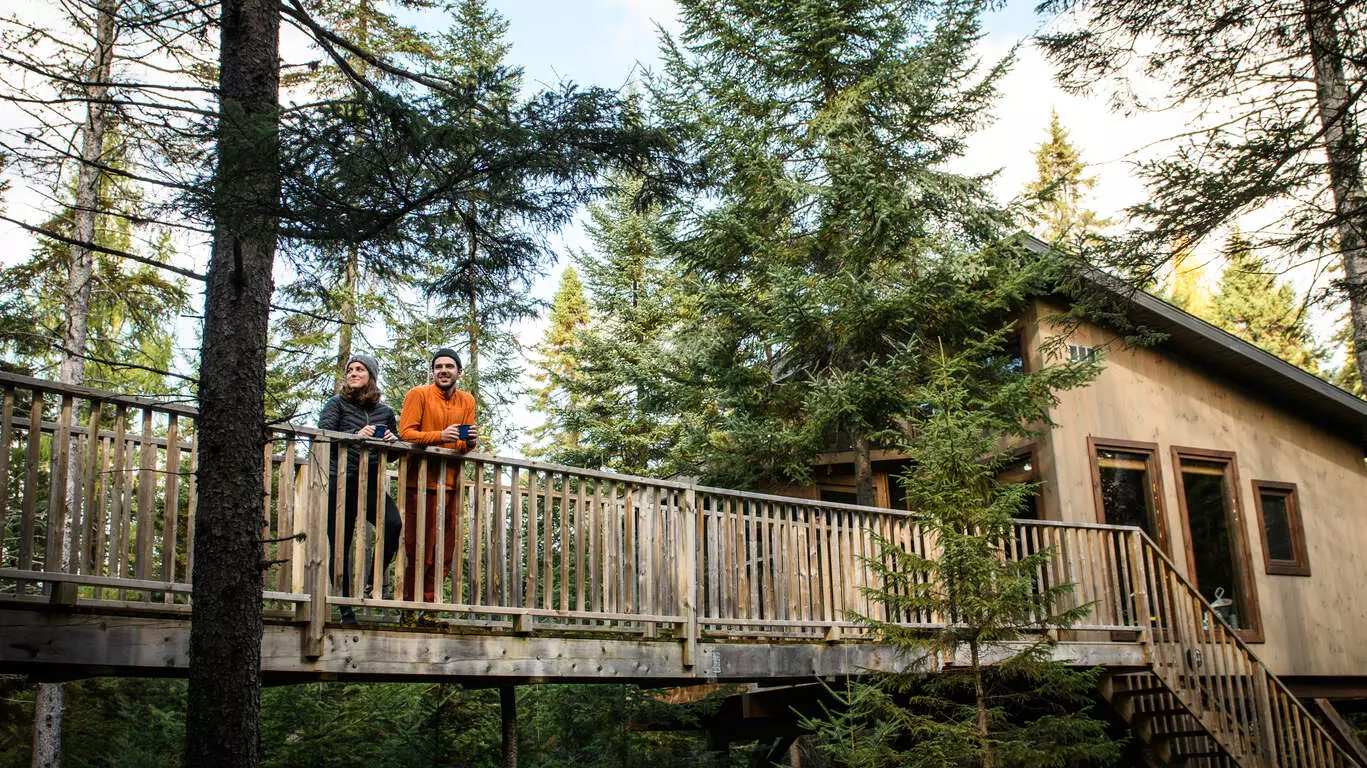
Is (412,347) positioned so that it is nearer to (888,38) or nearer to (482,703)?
(482,703)

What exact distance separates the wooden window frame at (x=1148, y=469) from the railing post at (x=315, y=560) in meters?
9.85

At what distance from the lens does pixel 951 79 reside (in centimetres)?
1301

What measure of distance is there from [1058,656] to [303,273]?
7171mm

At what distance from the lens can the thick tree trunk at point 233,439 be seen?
4.84 m

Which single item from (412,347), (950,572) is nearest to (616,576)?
(950,572)

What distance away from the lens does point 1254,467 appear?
14.0m

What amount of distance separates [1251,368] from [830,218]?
19.6ft

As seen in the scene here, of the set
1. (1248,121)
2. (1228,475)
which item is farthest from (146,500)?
(1228,475)

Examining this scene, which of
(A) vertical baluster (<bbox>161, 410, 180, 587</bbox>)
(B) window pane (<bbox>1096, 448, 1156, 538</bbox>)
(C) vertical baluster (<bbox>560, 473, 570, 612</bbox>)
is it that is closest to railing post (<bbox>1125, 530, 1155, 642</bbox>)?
(B) window pane (<bbox>1096, 448, 1156, 538</bbox>)

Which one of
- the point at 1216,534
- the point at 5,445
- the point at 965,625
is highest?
the point at 5,445

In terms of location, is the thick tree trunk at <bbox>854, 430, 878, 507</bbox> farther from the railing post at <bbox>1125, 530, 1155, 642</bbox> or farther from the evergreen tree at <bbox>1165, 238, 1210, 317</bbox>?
the evergreen tree at <bbox>1165, 238, 1210, 317</bbox>

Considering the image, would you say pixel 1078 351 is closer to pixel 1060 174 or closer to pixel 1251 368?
pixel 1251 368

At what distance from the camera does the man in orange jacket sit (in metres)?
6.16

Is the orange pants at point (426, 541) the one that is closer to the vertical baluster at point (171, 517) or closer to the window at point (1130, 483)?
the vertical baluster at point (171, 517)
